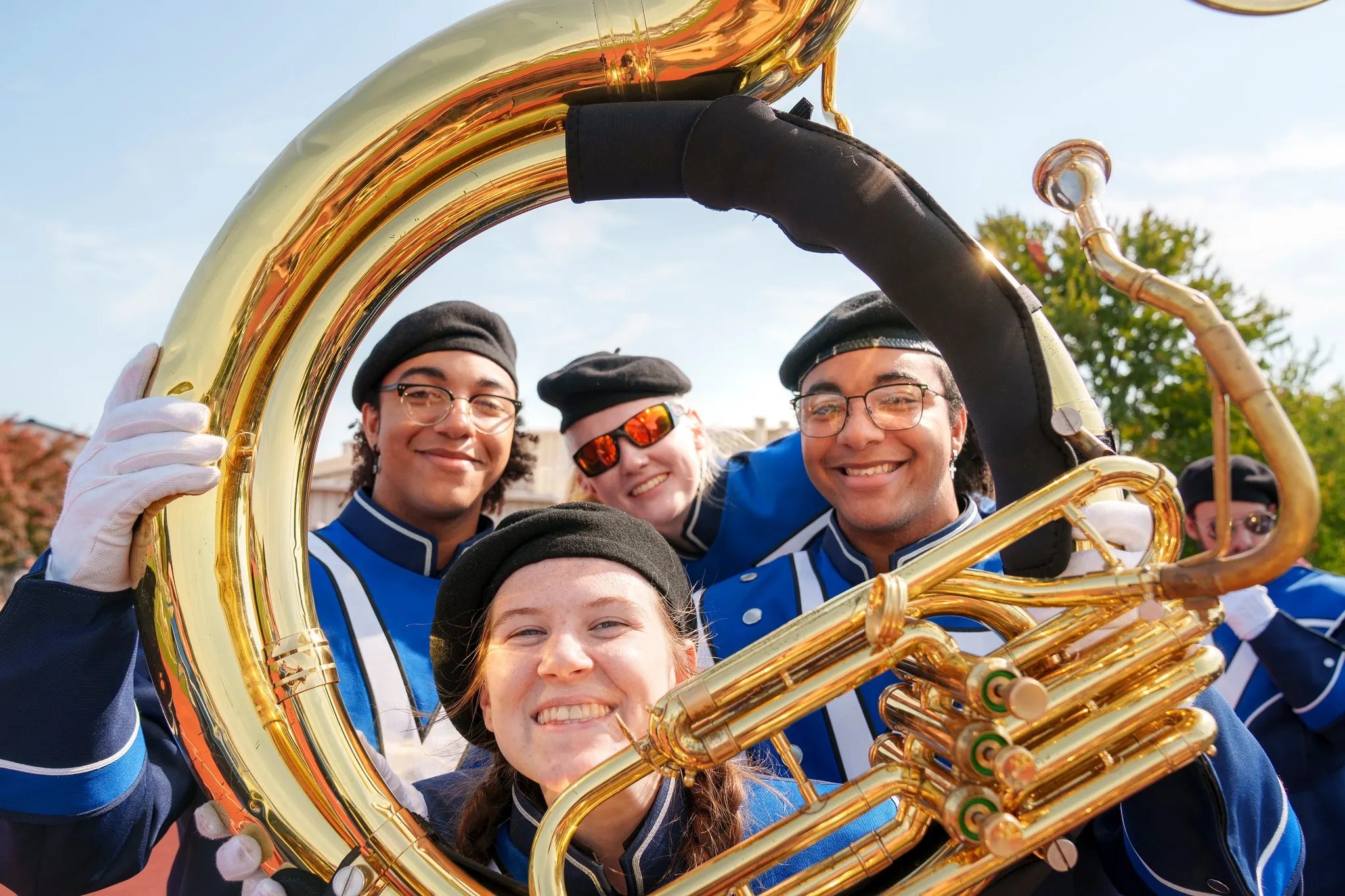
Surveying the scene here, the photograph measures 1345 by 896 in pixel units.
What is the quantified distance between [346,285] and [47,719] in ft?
2.96

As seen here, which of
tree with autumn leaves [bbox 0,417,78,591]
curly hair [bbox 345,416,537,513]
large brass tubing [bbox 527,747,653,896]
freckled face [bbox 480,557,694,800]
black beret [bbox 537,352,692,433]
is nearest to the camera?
large brass tubing [bbox 527,747,653,896]

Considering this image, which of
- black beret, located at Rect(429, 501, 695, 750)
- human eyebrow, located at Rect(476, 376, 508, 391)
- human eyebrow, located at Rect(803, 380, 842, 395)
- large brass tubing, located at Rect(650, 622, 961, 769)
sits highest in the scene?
human eyebrow, located at Rect(476, 376, 508, 391)

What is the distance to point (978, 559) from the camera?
1.42 m

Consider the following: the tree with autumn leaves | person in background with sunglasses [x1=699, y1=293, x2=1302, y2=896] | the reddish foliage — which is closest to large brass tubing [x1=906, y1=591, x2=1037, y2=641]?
person in background with sunglasses [x1=699, y1=293, x2=1302, y2=896]

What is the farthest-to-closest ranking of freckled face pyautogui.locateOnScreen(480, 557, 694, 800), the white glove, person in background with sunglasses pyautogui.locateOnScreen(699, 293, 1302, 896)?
the white glove < person in background with sunglasses pyautogui.locateOnScreen(699, 293, 1302, 896) < freckled face pyautogui.locateOnScreen(480, 557, 694, 800)

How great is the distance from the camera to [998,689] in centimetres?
133

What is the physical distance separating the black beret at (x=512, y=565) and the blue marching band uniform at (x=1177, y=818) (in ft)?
1.31

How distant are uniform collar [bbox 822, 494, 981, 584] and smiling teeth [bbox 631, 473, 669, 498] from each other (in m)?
0.77

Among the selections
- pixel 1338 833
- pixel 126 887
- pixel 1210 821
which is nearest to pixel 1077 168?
pixel 1210 821

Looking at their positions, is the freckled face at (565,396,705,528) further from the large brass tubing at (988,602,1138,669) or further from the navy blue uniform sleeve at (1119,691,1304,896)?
the large brass tubing at (988,602,1138,669)

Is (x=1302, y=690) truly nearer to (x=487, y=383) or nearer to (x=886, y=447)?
(x=886, y=447)

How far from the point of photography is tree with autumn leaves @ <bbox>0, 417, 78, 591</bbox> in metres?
18.8

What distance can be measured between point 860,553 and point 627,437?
40.5 inches

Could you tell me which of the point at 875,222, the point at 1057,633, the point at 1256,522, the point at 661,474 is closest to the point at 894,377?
the point at 661,474
